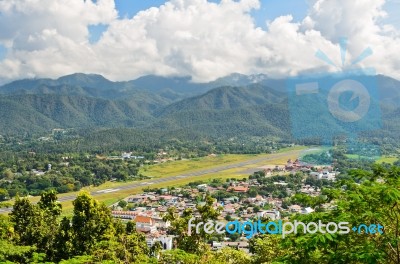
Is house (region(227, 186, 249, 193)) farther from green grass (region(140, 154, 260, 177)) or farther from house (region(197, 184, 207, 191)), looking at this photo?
green grass (region(140, 154, 260, 177))

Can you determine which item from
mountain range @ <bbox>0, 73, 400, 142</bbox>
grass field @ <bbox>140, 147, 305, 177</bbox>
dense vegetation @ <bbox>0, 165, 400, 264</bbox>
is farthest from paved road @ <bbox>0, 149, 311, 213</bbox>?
mountain range @ <bbox>0, 73, 400, 142</bbox>

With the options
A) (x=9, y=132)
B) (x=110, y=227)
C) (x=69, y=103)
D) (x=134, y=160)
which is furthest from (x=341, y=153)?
(x=69, y=103)

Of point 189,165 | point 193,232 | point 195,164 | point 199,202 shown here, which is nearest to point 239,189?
point 199,202

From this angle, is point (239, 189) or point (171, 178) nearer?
point (239, 189)

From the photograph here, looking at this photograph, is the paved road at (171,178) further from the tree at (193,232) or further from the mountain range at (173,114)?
the mountain range at (173,114)

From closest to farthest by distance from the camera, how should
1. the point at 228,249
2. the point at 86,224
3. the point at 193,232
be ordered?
the point at 193,232, the point at 228,249, the point at 86,224

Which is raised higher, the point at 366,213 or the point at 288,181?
the point at 366,213

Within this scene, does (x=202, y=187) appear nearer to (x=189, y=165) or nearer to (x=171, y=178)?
(x=171, y=178)

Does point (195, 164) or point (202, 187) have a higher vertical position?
point (195, 164)

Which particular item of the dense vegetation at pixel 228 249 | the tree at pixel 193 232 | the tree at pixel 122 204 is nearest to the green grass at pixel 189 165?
the tree at pixel 122 204

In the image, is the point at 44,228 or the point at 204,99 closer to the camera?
the point at 44,228

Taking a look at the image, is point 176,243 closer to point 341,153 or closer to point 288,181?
point 341,153
